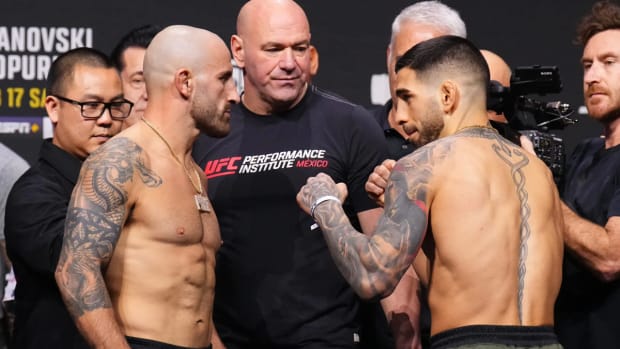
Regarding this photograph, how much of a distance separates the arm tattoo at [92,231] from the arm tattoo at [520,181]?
92 centimetres

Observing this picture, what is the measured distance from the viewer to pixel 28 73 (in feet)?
14.7

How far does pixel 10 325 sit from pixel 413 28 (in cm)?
187

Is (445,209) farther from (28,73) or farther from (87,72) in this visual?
(28,73)

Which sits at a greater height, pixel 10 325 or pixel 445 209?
pixel 445 209

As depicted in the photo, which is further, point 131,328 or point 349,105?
point 349,105

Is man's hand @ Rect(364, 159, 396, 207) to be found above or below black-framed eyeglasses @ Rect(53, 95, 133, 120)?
above

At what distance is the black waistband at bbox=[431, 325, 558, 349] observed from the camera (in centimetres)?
266

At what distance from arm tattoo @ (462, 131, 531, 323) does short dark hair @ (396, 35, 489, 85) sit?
6.7 inches

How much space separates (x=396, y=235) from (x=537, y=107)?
905mm

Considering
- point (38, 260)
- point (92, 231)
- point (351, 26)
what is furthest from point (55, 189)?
point (351, 26)

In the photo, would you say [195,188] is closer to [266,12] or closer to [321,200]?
[321,200]

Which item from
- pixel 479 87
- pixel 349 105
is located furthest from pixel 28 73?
pixel 479 87

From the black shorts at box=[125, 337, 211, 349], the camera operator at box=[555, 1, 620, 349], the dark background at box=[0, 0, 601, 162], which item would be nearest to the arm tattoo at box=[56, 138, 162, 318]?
the black shorts at box=[125, 337, 211, 349]

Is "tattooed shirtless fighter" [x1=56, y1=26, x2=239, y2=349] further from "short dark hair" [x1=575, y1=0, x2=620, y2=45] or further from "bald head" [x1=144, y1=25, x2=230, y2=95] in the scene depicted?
"short dark hair" [x1=575, y1=0, x2=620, y2=45]
